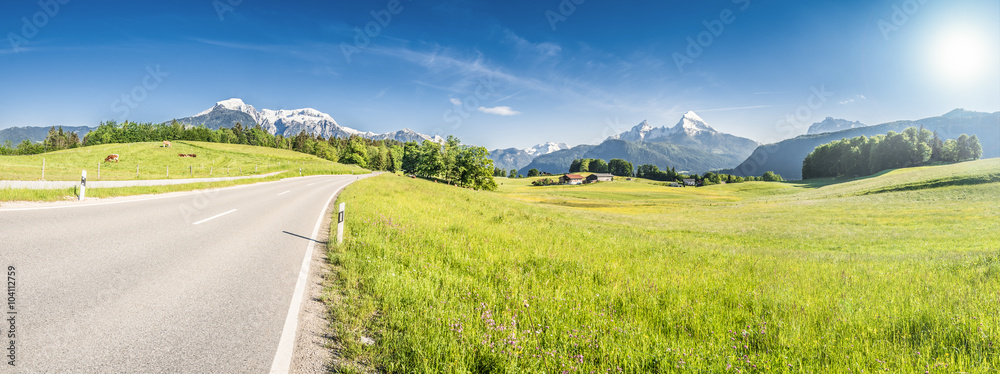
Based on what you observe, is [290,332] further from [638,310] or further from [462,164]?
[462,164]

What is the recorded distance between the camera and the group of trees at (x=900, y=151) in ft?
271

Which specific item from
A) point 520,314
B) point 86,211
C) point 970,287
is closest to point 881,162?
point 970,287

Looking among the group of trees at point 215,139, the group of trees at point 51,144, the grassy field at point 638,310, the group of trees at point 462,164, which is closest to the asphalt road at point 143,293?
the grassy field at point 638,310

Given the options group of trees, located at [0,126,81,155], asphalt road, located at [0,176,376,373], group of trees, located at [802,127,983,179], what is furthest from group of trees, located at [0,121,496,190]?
group of trees, located at [802,127,983,179]

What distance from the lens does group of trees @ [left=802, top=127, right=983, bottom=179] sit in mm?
82562

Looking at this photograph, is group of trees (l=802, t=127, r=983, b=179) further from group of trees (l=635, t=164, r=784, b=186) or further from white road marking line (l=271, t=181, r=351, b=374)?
white road marking line (l=271, t=181, r=351, b=374)

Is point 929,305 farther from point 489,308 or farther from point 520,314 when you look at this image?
point 489,308

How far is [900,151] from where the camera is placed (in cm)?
8425

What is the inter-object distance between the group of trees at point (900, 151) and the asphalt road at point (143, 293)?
129 m

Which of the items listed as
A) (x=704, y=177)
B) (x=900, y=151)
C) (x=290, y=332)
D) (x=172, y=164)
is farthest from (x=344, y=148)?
(x=900, y=151)

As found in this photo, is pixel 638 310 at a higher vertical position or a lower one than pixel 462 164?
lower

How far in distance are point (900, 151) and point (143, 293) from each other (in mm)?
131802

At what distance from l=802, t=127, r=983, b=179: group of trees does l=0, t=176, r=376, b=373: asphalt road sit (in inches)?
5088

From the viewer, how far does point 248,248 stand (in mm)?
7891
